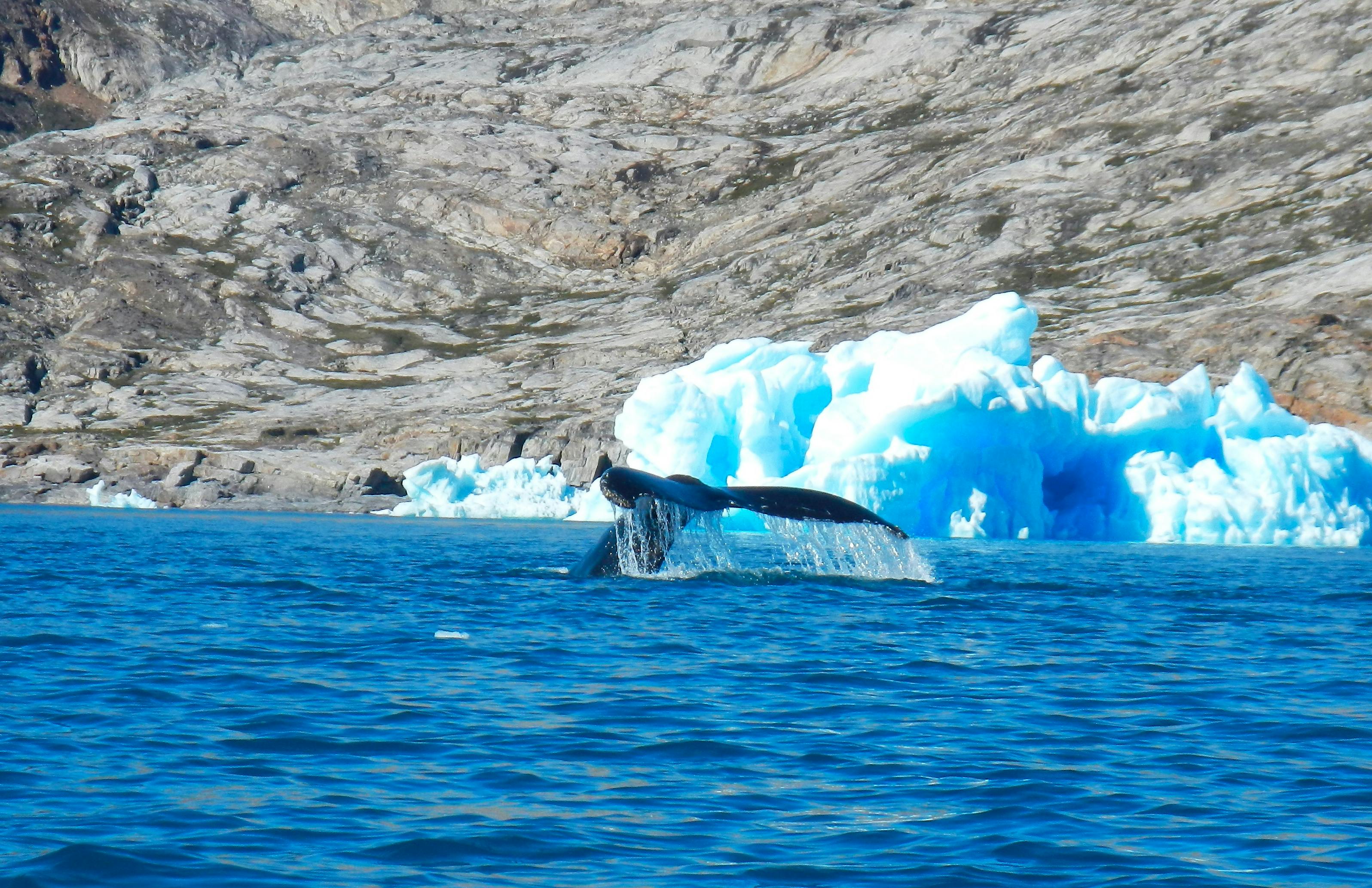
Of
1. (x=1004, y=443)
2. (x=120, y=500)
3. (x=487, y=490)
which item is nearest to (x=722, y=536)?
(x=1004, y=443)

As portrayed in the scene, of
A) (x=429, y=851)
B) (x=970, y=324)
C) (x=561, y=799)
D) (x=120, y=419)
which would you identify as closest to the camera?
→ (x=429, y=851)

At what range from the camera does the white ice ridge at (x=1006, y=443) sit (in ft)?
156

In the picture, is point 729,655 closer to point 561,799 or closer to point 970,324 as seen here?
point 561,799

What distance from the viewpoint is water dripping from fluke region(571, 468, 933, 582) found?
21438 mm

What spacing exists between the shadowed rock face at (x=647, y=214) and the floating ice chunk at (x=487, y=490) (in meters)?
4.40

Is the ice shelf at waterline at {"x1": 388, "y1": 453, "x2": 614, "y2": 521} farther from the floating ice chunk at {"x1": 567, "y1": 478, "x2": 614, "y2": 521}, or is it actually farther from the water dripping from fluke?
the water dripping from fluke

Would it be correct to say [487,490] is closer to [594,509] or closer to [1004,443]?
[594,509]

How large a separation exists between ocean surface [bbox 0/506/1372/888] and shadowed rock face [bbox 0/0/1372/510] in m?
49.8

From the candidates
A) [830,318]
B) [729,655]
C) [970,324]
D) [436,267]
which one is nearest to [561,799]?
[729,655]

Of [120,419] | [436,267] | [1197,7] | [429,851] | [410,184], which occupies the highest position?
[1197,7]

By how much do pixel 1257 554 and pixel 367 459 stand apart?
177 feet

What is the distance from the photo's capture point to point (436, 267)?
141250 millimetres

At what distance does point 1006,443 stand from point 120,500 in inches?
2070

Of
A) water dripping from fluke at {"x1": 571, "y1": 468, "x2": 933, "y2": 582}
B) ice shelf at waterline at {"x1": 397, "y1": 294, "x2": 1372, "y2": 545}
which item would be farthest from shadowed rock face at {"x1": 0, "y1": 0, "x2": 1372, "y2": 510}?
water dripping from fluke at {"x1": 571, "y1": 468, "x2": 933, "y2": 582}
